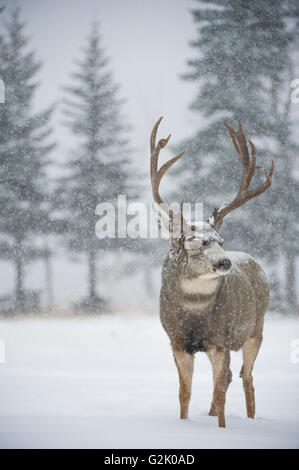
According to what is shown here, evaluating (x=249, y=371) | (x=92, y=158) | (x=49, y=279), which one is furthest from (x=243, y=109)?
(x=249, y=371)

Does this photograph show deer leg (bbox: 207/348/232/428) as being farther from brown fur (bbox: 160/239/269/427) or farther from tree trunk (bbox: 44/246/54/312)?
tree trunk (bbox: 44/246/54/312)

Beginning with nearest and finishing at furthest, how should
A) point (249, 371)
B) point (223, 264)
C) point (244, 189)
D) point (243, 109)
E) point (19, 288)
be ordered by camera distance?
point (223, 264), point (244, 189), point (249, 371), point (243, 109), point (19, 288)

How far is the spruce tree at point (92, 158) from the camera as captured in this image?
56.0 feet

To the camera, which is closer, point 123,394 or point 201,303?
point 201,303

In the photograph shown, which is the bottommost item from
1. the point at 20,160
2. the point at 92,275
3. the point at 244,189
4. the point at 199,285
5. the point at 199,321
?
the point at 92,275

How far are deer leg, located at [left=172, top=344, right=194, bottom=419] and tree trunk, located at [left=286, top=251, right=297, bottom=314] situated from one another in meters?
11.0

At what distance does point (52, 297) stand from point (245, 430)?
43.2ft

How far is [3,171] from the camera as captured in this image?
55.4 feet

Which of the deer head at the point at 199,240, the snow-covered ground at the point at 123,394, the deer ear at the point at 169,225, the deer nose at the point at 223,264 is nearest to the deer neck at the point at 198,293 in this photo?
the deer head at the point at 199,240

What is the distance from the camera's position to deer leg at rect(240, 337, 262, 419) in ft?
18.4

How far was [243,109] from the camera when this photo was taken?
1548 cm

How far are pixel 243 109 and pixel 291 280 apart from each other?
16.3 ft

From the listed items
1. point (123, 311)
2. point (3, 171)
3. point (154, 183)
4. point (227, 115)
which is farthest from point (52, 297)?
point (154, 183)

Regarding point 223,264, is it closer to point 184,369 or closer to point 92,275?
point 184,369
